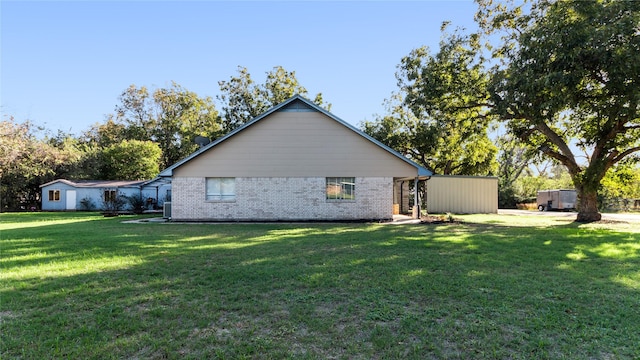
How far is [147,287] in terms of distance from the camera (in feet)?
18.6

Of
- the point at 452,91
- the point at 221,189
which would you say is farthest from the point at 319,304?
the point at 452,91

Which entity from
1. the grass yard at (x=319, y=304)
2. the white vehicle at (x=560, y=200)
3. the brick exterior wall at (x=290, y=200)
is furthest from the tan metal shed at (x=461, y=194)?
the grass yard at (x=319, y=304)

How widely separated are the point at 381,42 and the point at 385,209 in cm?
811

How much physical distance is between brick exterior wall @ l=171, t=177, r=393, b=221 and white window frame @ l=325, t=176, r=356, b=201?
0.55ft

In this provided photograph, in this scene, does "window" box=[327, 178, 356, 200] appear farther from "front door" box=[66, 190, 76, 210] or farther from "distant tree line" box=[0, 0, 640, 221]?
"front door" box=[66, 190, 76, 210]

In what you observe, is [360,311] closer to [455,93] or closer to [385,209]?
[385,209]

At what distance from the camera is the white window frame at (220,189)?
61.3 feet

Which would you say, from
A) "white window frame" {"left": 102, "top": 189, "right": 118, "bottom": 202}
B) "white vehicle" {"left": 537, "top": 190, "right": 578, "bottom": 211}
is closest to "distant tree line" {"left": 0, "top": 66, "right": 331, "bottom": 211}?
"white window frame" {"left": 102, "top": 189, "right": 118, "bottom": 202}

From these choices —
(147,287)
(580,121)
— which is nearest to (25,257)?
(147,287)

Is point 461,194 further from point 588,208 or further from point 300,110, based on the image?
point 300,110

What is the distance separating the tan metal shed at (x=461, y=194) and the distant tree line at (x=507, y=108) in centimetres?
251

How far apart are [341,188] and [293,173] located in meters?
2.58

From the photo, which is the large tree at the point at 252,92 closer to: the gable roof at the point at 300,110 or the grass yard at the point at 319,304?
the gable roof at the point at 300,110

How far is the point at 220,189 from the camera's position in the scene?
18.8m
